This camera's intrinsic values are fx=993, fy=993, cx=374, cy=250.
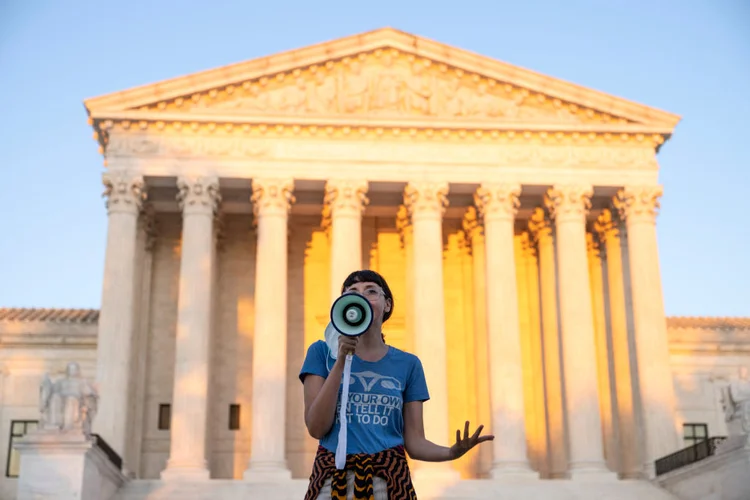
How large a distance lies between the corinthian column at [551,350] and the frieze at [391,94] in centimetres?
530

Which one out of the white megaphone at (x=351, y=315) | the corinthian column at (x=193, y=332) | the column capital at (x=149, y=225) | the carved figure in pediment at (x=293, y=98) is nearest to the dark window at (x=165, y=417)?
the corinthian column at (x=193, y=332)

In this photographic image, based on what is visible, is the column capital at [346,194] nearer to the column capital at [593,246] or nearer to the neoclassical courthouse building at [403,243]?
the neoclassical courthouse building at [403,243]

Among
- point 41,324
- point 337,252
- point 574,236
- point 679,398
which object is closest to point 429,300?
point 337,252

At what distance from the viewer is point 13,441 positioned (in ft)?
155

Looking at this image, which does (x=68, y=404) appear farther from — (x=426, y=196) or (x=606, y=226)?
(x=606, y=226)

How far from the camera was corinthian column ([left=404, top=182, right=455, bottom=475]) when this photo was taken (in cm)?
3900

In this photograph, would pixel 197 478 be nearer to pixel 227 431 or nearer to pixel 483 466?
pixel 227 431

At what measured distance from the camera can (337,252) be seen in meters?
40.3

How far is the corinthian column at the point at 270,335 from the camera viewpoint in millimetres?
37844

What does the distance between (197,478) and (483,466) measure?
1290cm

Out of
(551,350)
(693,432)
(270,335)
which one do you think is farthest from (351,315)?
(693,432)

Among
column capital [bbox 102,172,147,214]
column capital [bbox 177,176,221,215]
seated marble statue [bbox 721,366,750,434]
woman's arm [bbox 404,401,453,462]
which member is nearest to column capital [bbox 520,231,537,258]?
seated marble statue [bbox 721,366,750,434]

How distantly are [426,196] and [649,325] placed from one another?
34.3ft

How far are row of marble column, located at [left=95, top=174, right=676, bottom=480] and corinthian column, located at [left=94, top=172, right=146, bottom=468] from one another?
0.05 m
